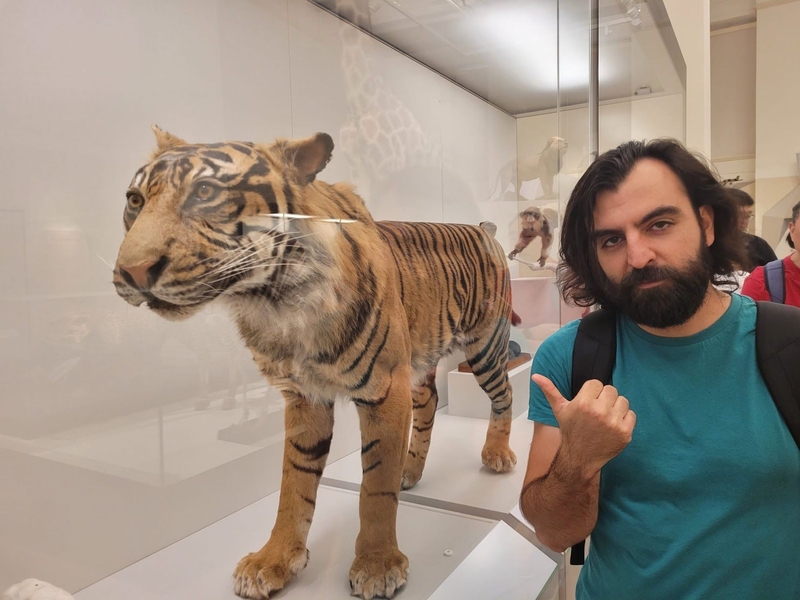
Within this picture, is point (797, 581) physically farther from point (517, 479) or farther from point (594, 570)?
point (517, 479)

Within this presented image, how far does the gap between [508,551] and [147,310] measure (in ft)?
3.86

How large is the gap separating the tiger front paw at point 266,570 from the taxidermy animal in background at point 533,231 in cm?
123

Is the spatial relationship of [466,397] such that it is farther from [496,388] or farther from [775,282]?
[775,282]

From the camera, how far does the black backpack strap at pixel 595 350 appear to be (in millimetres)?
1158

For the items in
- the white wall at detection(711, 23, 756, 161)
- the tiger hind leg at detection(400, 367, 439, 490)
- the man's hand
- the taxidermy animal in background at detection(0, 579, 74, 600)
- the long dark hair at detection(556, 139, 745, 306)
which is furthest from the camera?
the white wall at detection(711, 23, 756, 161)

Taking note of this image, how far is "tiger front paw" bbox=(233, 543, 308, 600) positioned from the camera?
1013 mm

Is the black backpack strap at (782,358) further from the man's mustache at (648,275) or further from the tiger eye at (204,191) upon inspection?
the tiger eye at (204,191)

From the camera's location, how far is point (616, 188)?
1191mm

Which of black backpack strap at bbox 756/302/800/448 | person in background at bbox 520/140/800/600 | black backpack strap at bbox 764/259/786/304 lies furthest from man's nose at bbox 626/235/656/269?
black backpack strap at bbox 764/259/786/304

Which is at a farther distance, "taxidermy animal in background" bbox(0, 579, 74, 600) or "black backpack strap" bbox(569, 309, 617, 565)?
"black backpack strap" bbox(569, 309, 617, 565)

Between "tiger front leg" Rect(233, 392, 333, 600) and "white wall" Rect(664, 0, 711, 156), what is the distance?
3936 mm

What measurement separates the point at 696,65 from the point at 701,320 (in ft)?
13.7

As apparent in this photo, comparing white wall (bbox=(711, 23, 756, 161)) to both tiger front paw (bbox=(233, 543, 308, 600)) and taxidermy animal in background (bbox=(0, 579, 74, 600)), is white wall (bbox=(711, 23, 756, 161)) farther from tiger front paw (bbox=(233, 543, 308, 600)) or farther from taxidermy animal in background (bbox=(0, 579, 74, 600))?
taxidermy animal in background (bbox=(0, 579, 74, 600))

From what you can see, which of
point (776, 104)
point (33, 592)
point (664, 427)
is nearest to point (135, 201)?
point (33, 592)
